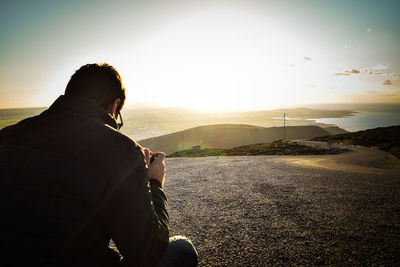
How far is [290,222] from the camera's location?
4898mm

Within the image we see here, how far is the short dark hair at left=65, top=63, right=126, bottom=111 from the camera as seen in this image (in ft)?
4.87

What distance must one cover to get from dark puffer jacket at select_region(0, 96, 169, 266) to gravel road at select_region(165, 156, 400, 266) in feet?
9.32

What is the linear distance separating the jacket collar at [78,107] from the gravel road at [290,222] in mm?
3183

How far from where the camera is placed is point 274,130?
8856cm

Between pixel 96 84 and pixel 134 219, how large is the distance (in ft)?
3.30

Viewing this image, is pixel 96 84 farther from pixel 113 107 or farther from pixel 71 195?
pixel 71 195

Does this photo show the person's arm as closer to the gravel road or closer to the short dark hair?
the short dark hair

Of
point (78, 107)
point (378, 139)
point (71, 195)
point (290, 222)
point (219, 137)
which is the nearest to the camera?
point (71, 195)

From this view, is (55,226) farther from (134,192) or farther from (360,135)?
(360,135)

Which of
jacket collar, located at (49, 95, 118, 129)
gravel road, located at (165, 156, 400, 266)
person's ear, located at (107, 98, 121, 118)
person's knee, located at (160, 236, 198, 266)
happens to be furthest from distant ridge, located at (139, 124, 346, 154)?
jacket collar, located at (49, 95, 118, 129)

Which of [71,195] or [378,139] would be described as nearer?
Result: [71,195]

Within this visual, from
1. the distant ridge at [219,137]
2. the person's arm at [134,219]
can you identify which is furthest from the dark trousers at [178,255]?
the distant ridge at [219,137]

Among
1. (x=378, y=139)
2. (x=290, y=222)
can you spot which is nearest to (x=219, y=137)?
(x=378, y=139)

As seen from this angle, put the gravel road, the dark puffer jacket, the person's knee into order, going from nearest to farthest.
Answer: the dark puffer jacket
the person's knee
the gravel road
